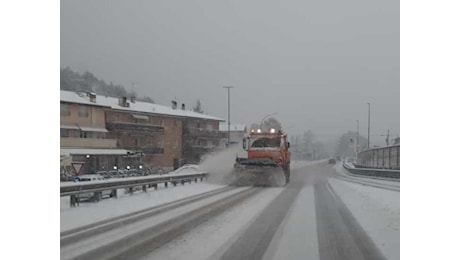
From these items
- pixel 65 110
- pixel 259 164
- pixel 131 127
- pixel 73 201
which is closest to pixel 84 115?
pixel 65 110

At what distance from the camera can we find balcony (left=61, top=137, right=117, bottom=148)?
638 centimetres

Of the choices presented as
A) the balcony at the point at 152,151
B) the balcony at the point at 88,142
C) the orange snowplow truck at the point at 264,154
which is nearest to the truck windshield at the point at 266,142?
the orange snowplow truck at the point at 264,154

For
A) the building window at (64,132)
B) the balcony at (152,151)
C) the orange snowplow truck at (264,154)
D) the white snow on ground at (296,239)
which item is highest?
the building window at (64,132)

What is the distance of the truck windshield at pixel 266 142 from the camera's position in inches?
852

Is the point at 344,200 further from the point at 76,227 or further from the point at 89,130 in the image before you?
the point at 89,130

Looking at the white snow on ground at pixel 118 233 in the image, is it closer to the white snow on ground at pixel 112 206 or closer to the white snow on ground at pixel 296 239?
the white snow on ground at pixel 112 206

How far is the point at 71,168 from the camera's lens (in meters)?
7.00

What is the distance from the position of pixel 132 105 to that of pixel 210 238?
239cm

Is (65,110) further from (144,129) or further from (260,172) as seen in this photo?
(260,172)

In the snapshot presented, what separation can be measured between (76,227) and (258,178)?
13.5 metres

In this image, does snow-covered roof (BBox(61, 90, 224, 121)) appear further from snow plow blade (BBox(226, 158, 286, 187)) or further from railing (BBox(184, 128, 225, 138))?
snow plow blade (BBox(226, 158, 286, 187))

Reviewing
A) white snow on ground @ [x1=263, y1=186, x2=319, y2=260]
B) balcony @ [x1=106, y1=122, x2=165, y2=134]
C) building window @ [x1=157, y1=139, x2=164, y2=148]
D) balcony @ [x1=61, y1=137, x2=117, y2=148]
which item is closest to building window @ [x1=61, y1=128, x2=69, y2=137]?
balcony @ [x1=61, y1=137, x2=117, y2=148]

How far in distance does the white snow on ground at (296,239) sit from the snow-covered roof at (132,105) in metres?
2.14

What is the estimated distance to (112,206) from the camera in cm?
1334
